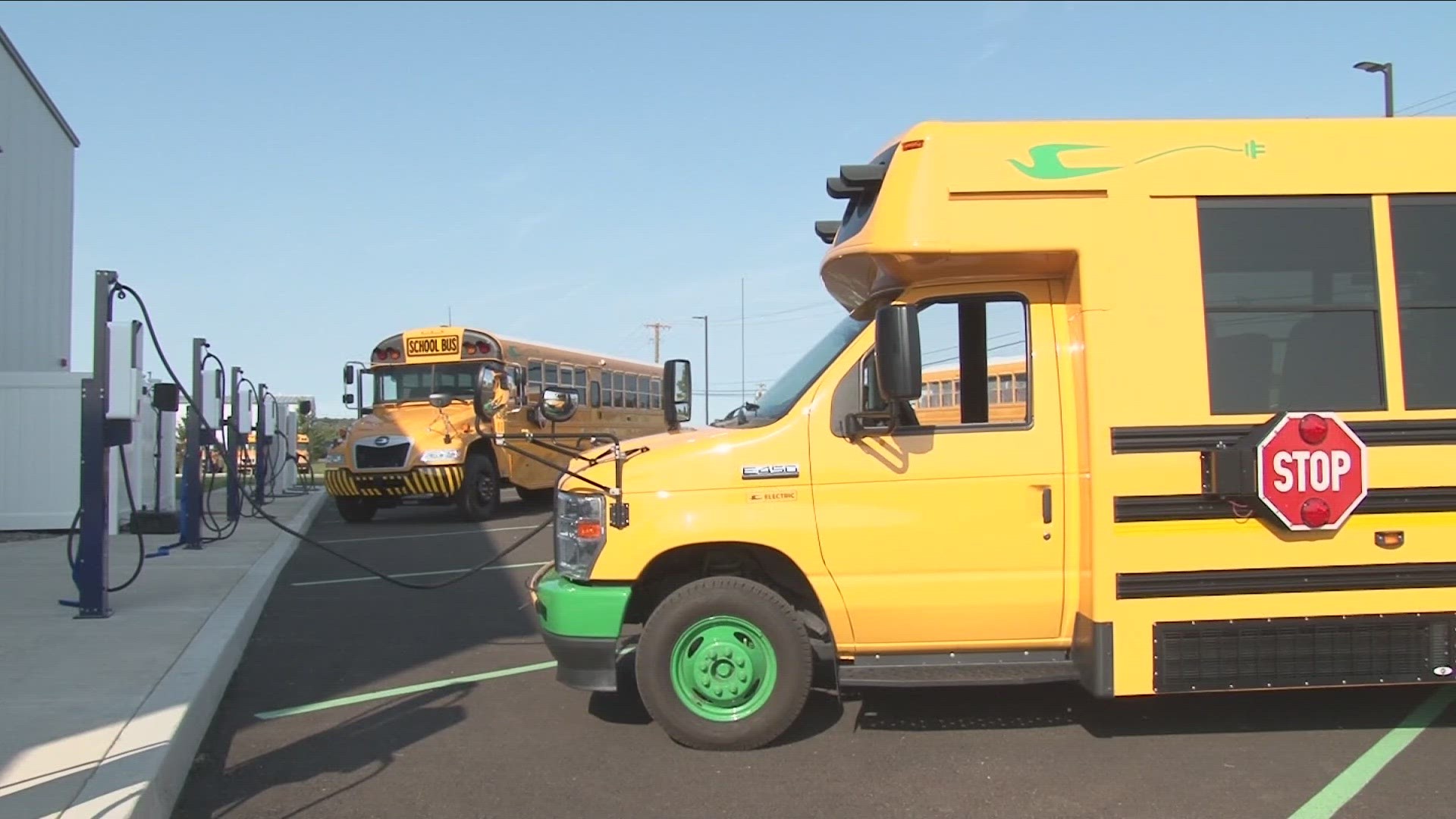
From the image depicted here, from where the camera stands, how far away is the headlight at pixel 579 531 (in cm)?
546

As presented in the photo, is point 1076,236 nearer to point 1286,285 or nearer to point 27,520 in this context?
point 1286,285

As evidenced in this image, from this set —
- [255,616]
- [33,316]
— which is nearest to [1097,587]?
[255,616]

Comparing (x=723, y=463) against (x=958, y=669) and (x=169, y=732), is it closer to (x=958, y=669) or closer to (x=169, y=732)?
(x=958, y=669)

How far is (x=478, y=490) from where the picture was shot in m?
18.0

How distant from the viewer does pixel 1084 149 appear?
541cm

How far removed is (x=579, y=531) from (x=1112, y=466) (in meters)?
2.47

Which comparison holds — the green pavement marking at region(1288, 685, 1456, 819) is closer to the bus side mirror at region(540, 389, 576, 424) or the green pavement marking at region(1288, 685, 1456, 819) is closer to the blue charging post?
the bus side mirror at region(540, 389, 576, 424)

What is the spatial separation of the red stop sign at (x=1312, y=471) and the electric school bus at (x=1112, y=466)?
0.01 metres

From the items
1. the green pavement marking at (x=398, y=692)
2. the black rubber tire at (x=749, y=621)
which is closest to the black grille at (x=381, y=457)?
the green pavement marking at (x=398, y=692)

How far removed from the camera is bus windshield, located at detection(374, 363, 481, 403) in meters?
18.4

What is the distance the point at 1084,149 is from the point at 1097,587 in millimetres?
2024

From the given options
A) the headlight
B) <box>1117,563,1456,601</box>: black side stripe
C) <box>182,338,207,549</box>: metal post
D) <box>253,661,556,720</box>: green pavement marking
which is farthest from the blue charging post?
<box>1117,563,1456,601</box>: black side stripe

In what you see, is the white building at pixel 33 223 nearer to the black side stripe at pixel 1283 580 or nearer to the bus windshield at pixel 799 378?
the bus windshield at pixel 799 378

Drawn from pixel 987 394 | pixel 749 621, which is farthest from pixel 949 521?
pixel 749 621
